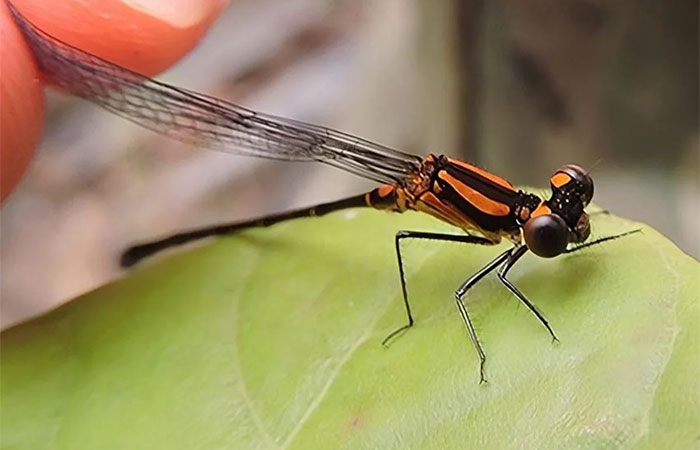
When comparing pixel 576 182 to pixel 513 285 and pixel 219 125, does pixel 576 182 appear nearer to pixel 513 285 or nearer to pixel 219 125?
pixel 513 285

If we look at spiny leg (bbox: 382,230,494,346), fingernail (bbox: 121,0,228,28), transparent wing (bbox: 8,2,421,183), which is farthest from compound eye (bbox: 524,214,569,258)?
fingernail (bbox: 121,0,228,28)

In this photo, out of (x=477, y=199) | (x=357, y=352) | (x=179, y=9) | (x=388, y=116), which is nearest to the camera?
(x=357, y=352)

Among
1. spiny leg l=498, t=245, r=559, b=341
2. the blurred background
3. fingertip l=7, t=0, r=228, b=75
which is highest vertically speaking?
fingertip l=7, t=0, r=228, b=75

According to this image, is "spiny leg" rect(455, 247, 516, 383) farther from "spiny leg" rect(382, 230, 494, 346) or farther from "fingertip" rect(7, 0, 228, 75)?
"fingertip" rect(7, 0, 228, 75)

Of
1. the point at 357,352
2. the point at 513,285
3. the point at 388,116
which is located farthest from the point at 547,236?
the point at 388,116

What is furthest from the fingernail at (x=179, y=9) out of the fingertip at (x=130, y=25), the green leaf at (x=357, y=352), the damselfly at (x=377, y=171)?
the green leaf at (x=357, y=352)

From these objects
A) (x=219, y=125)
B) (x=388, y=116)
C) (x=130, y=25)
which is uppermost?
(x=130, y=25)

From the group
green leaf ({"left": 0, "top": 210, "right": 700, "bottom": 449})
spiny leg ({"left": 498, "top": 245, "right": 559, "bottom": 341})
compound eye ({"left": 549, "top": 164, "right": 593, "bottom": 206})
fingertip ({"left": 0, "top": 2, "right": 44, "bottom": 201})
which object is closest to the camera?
green leaf ({"left": 0, "top": 210, "right": 700, "bottom": 449})

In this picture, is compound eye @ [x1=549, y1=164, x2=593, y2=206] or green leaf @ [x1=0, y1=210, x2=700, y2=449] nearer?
green leaf @ [x1=0, y1=210, x2=700, y2=449]
